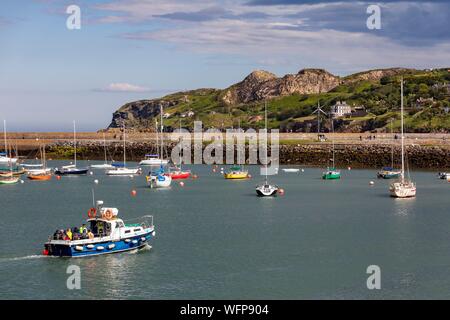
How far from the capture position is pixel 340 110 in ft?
599

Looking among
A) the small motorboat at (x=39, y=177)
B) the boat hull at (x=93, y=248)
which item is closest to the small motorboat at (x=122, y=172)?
the small motorboat at (x=39, y=177)

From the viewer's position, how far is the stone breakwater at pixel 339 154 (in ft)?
371

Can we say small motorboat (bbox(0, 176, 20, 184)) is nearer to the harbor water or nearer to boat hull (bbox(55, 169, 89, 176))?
boat hull (bbox(55, 169, 89, 176))

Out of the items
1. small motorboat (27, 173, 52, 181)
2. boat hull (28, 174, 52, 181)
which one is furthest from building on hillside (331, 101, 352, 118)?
boat hull (28, 174, 52, 181)

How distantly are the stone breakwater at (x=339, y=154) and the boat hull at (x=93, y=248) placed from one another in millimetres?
72644

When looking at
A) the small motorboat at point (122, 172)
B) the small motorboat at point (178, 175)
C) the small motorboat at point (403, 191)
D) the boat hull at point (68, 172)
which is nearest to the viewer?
the small motorboat at point (403, 191)

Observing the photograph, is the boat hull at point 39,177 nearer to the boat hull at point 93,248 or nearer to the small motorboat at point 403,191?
the small motorboat at point 403,191

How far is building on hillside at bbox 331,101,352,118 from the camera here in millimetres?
181125

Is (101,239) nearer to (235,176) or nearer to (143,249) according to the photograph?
(143,249)

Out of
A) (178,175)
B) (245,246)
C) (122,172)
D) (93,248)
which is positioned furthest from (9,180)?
(93,248)

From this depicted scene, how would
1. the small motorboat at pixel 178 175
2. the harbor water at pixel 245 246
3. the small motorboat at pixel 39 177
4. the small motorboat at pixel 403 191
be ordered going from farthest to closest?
the small motorboat at pixel 39 177
the small motorboat at pixel 178 175
the small motorboat at pixel 403 191
the harbor water at pixel 245 246

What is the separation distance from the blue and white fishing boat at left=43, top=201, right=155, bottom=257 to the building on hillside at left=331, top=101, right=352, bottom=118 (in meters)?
138
